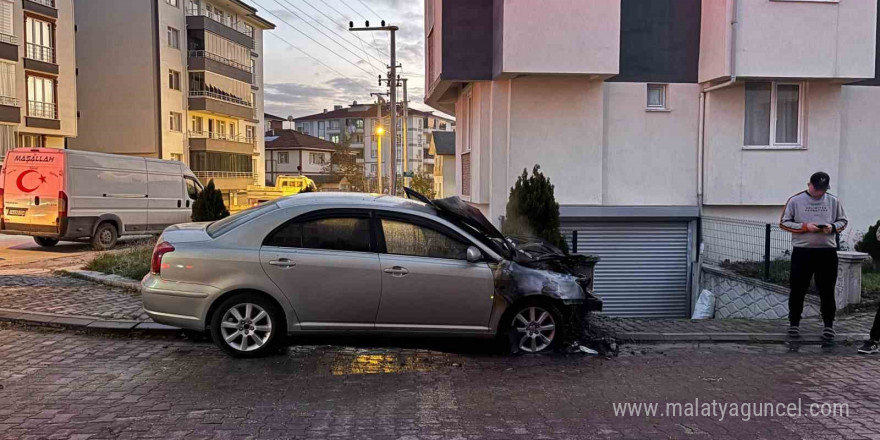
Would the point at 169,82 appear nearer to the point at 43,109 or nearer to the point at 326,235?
the point at 43,109

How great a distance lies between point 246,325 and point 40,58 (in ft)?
108

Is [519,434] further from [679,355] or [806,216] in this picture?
[806,216]

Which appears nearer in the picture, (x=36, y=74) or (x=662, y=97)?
(x=662, y=97)

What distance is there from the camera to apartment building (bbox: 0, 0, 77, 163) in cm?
3045

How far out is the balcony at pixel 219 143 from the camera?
45.1 meters

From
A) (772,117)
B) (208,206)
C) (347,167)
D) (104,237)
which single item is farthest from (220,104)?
(772,117)

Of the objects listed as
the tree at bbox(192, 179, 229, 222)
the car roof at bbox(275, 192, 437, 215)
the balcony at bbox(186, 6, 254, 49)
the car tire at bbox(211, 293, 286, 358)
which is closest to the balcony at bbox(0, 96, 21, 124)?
the balcony at bbox(186, 6, 254, 49)

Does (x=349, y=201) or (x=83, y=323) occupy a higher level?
(x=349, y=201)

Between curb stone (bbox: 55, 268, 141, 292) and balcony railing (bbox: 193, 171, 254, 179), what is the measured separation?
35410 mm

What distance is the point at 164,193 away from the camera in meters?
18.0

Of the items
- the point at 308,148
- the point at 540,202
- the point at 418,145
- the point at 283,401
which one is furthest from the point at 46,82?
the point at 418,145

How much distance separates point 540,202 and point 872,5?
7.75m

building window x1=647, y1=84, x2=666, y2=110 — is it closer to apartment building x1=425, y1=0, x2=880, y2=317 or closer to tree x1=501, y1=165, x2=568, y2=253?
apartment building x1=425, y1=0, x2=880, y2=317

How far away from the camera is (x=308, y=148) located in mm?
75125
